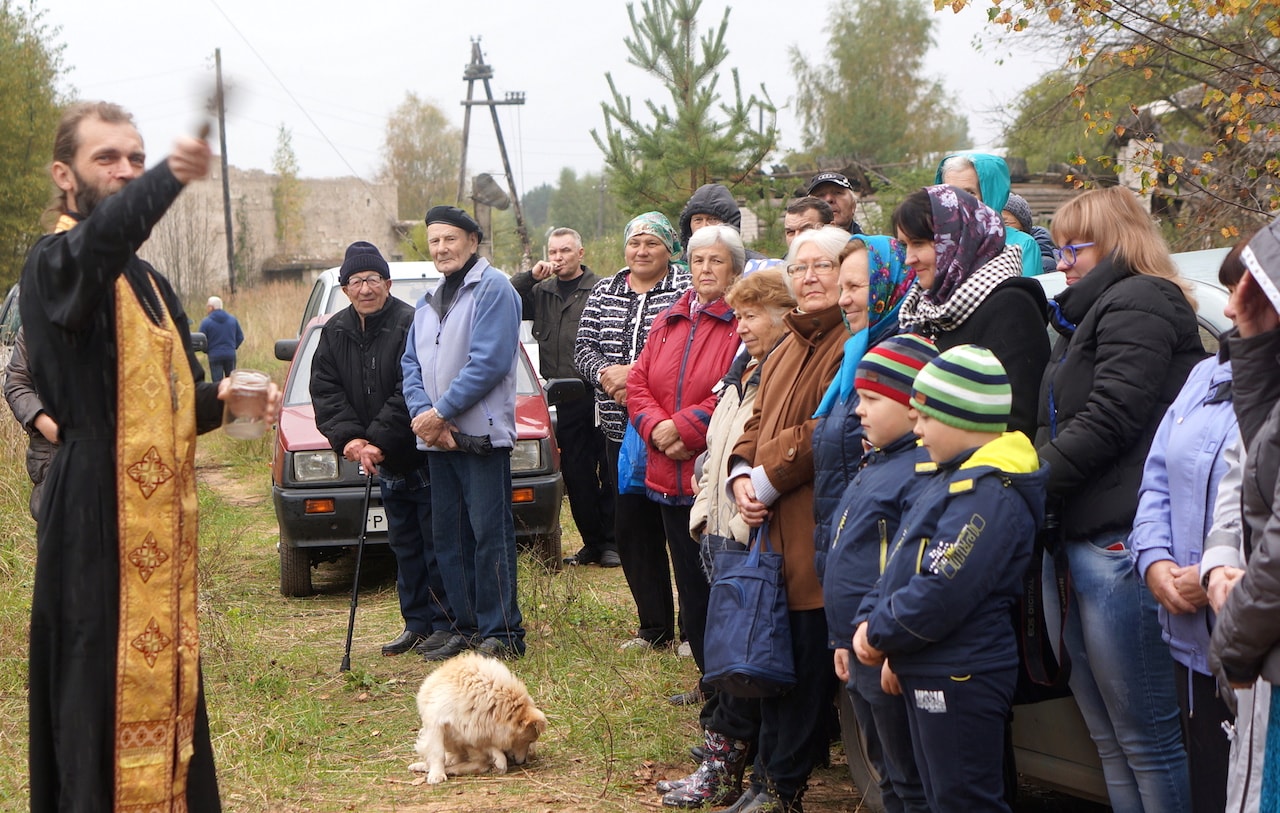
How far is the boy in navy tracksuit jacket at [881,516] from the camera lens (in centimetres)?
346

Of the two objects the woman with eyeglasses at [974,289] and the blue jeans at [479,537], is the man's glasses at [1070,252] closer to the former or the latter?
the woman with eyeglasses at [974,289]

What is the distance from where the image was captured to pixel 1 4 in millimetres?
26344

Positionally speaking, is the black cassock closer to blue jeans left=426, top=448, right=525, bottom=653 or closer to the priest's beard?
the priest's beard

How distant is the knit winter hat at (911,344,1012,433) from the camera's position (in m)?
3.25

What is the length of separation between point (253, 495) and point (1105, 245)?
34.2 ft

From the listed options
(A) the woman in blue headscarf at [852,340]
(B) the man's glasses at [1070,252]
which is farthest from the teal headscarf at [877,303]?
(B) the man's glasses at [1070,252]

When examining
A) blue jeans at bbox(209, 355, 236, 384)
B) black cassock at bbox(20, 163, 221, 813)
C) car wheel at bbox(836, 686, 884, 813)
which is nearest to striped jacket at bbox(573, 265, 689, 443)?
car wheel at bbox(836, 686, 884, 813)

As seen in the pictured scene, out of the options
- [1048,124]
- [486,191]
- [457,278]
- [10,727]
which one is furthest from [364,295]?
[486,191]

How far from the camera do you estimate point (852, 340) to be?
3932 millimetres

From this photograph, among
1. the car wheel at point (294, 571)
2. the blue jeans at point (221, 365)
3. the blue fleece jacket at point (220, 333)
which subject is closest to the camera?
the car wheel at point (294, 571)

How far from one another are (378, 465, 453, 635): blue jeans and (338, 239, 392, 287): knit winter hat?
1.09 meters

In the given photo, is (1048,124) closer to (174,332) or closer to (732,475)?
(732,475)

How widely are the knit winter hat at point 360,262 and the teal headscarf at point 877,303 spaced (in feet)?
11.3

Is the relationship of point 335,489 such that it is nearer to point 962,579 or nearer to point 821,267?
point 821,267
